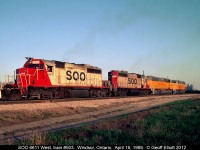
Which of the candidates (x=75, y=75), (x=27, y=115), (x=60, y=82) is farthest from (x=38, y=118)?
(x=75, y=75)

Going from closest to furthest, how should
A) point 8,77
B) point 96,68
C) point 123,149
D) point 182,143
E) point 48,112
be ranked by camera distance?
point 123,149
point 182,143
point 48,112
point 8,77
point 96,68

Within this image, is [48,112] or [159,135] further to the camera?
[48,112]

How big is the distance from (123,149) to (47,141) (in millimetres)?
2934

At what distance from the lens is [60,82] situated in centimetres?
2425

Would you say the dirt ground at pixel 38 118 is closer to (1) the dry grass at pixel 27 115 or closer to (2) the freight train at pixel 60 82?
(1) the dry grass at pixel 27 115

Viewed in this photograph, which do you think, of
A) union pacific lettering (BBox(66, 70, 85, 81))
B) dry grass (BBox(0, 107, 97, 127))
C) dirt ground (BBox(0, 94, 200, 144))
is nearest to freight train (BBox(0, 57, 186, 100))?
union pacific lettering (BBox(66, 70, 85, 81))

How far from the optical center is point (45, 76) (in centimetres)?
2256

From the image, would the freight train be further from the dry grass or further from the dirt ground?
the dry grass

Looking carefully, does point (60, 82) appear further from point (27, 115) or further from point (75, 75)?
point (27, 115)

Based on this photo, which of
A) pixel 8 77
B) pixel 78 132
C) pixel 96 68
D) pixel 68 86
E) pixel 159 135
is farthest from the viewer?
pixel 96 68

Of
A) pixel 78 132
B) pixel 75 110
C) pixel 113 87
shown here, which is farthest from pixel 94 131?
pixel 113 87

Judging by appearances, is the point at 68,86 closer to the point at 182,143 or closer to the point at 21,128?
the point at 21,128

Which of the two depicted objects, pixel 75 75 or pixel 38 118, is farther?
pixel 75 75

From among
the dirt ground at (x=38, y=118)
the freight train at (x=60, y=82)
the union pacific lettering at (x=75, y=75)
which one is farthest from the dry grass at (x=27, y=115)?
the union pacific lettering at (x=75, y=75)
